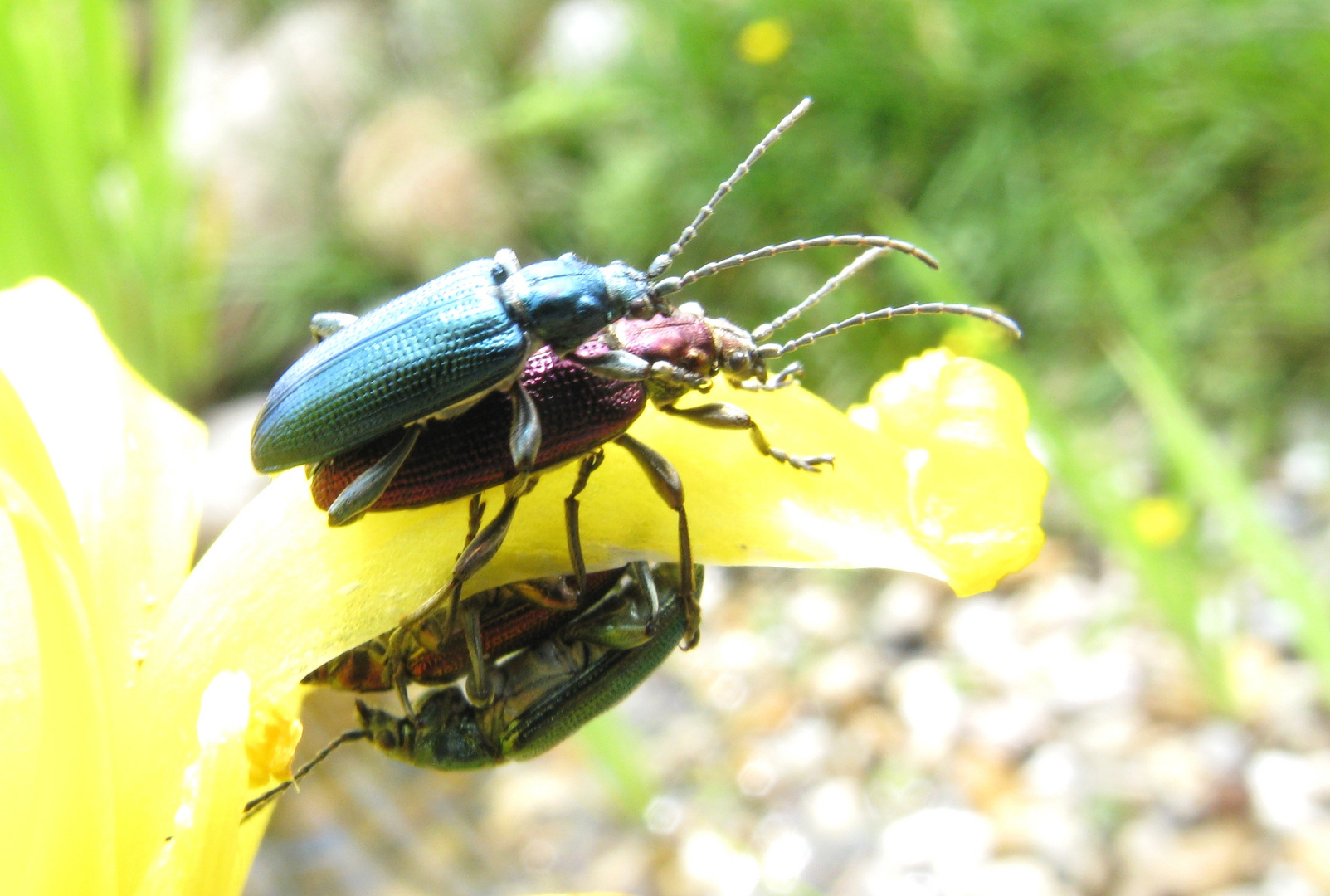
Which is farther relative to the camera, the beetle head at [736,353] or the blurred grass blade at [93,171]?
the blurred grass blade at [93,171]

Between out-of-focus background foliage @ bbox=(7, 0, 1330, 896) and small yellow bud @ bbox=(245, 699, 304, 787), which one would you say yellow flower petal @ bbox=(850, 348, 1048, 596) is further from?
out-of-focus background foliage @ bbox=(7, 0, 1330, 896)

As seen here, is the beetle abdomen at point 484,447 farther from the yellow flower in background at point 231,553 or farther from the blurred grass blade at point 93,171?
the blurred grass blade at point 93,171

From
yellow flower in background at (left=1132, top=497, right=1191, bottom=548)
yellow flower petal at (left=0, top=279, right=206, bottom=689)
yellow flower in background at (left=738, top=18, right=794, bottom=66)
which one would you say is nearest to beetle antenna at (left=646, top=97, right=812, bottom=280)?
yellow flower petal at (left=0, top=279, right=206, bottom=689)

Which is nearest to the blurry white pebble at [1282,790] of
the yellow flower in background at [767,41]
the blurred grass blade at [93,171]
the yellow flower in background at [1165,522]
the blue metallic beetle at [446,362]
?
the yellow flower in background at [1165,522]

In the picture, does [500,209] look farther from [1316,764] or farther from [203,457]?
[203,457]

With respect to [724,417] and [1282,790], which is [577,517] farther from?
[1282,790]

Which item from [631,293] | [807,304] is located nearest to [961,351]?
[807,304]

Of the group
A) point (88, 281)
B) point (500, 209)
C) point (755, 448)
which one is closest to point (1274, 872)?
point (755, 448)
